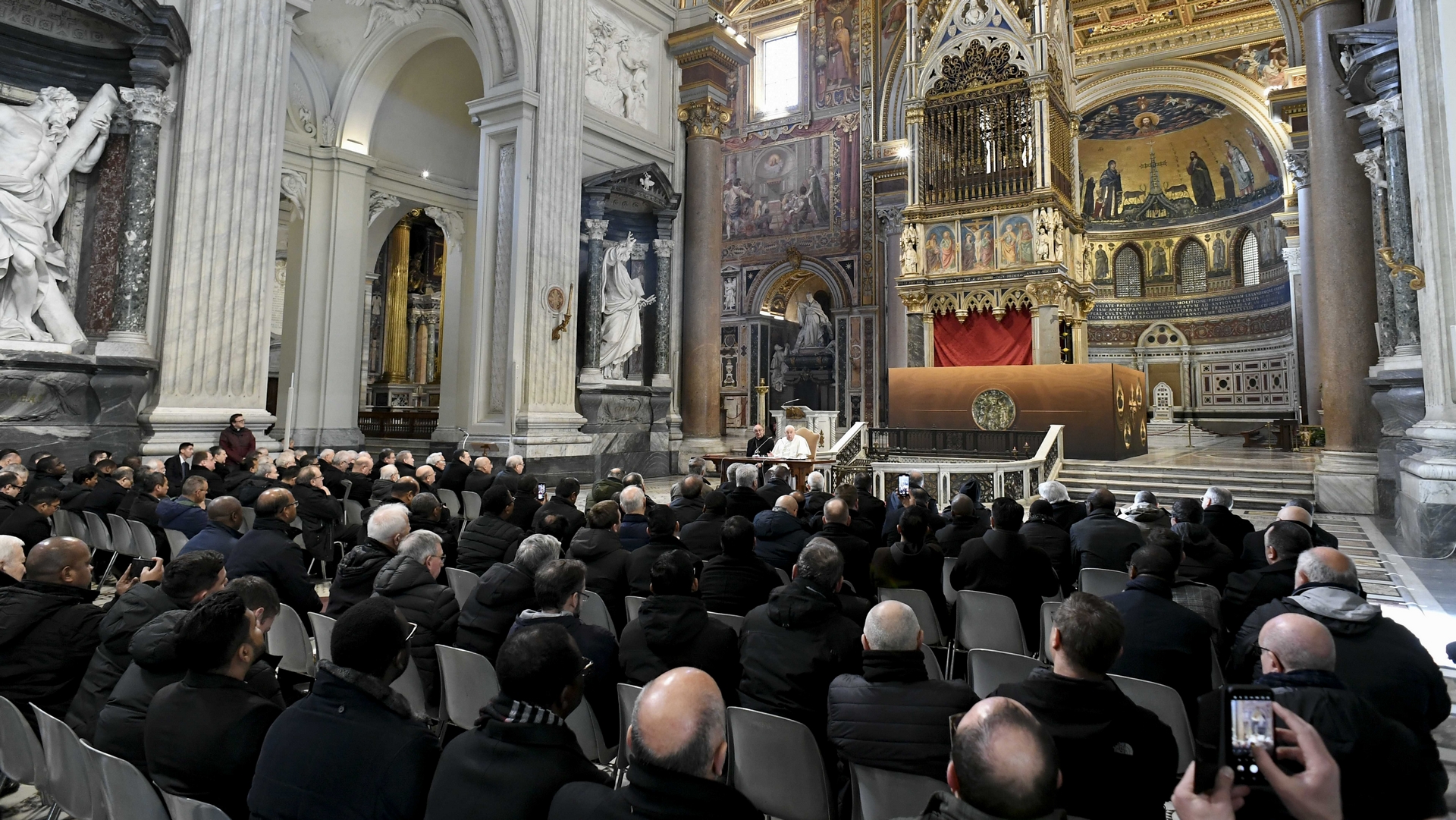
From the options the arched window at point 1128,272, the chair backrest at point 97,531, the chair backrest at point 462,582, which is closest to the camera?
the chair backrest at point 462,582

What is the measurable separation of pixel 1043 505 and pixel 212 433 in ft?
26.1

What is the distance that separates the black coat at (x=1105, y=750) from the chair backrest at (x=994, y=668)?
32.8 inches

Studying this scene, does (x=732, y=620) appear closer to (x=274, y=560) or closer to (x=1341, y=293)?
(x=274, y=560)

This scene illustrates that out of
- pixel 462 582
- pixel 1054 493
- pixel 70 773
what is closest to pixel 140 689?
pixel 70 773

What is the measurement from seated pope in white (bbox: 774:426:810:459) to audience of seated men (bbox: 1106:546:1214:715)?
7.34m

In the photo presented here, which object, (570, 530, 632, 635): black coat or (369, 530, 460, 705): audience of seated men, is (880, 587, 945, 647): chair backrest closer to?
(570, 530, 632, 635): black coat

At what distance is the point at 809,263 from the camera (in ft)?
73.0

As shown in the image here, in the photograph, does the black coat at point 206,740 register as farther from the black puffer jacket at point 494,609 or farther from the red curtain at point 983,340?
the red curtain at point 983,340

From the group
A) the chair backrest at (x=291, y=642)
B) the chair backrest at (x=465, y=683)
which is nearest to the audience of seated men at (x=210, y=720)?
the chair backrest at (x=465, y=683)

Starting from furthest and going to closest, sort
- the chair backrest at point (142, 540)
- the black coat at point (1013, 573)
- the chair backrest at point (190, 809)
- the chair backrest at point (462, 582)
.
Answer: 1. the chair backrest at point (142, 540)
2. the chair backrest at point (462, 582)
3. the black coat at point (1013, 573)
4. the chair backrest at point (190, 809)

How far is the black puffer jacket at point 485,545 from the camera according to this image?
4598mm

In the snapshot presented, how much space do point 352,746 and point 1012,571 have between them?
3210mm

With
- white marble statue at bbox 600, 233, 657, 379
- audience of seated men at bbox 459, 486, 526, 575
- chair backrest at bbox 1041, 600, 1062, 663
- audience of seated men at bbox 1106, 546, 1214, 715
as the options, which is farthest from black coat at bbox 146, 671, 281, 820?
white marble statue at bbox 600, 233, 657, 379

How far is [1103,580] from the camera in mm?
4141
